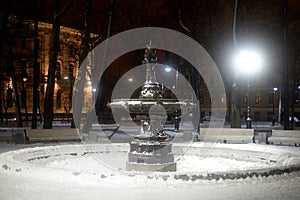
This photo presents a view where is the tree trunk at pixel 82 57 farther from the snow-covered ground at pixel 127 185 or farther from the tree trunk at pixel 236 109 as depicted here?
the snow-covered ground at pixel 127 185

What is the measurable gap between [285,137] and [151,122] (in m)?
9.99

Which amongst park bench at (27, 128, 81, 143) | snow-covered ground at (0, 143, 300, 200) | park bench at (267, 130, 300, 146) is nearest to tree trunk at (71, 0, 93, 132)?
park bench at (27, 128, 81, 143)

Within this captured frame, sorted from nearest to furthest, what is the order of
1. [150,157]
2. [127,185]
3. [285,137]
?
[127,185]
[150,157]
[285,137]

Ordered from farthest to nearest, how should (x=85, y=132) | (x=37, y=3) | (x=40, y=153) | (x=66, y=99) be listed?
(x=66, y=99) → (x=37, y=3) → (x=85, y=132) → (x=40, y=153)

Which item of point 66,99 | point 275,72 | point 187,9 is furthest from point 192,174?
point 275,72

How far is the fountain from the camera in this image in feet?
35.3

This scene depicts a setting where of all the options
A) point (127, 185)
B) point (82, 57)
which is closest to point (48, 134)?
point (82, 57)

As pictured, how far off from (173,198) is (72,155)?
8.07 m

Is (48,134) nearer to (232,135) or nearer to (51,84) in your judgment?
(51,84)

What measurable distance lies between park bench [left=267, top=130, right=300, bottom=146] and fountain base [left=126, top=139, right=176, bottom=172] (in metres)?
8.72

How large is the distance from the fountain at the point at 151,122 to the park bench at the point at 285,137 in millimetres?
8702

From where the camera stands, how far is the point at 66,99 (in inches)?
2532

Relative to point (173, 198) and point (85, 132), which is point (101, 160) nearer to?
point (173, 198)

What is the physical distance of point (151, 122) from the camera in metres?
11.5
